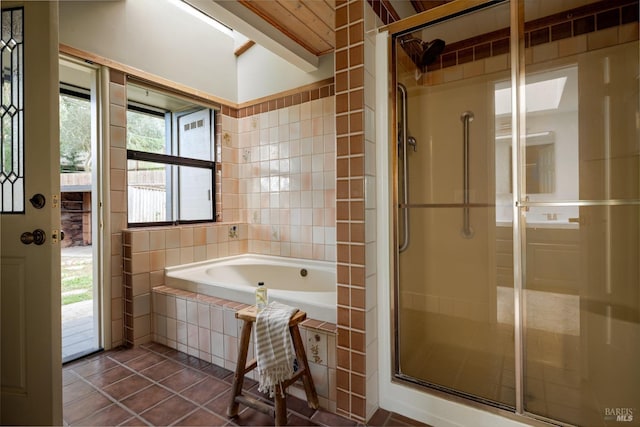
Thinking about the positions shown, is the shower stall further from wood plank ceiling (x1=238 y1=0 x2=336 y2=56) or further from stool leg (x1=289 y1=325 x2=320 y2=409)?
wood plank ceiling (x1=238 y1=0 x2=336 y2=56)

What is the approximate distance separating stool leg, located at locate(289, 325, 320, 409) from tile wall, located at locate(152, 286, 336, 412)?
58 millimetres

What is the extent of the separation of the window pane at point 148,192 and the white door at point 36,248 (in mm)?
1263

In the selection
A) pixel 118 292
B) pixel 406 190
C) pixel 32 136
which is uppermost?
pixel 32 136

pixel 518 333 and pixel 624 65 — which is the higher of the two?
pixel 624 65

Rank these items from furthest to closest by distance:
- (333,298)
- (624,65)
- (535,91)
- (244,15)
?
(244,15) < (333,298) < (535,91) < (624,65)

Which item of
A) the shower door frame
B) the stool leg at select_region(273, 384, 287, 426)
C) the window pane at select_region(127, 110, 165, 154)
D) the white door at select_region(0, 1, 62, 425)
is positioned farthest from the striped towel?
the window pane at select_region(127, 110, 165, 154)

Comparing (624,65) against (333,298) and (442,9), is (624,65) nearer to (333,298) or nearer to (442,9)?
(442,9)

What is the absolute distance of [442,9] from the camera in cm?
145

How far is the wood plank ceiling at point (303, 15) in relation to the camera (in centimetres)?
211

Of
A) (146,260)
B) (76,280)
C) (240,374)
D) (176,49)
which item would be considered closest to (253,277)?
(146,260)

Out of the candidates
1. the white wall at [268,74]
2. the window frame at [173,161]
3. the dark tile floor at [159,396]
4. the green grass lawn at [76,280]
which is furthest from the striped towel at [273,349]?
the green grass lawn at [76,280]

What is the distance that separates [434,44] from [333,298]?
67.7 inches

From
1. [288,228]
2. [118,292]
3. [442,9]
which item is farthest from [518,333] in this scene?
[118,292]

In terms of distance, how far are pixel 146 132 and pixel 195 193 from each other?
28.0 inches
